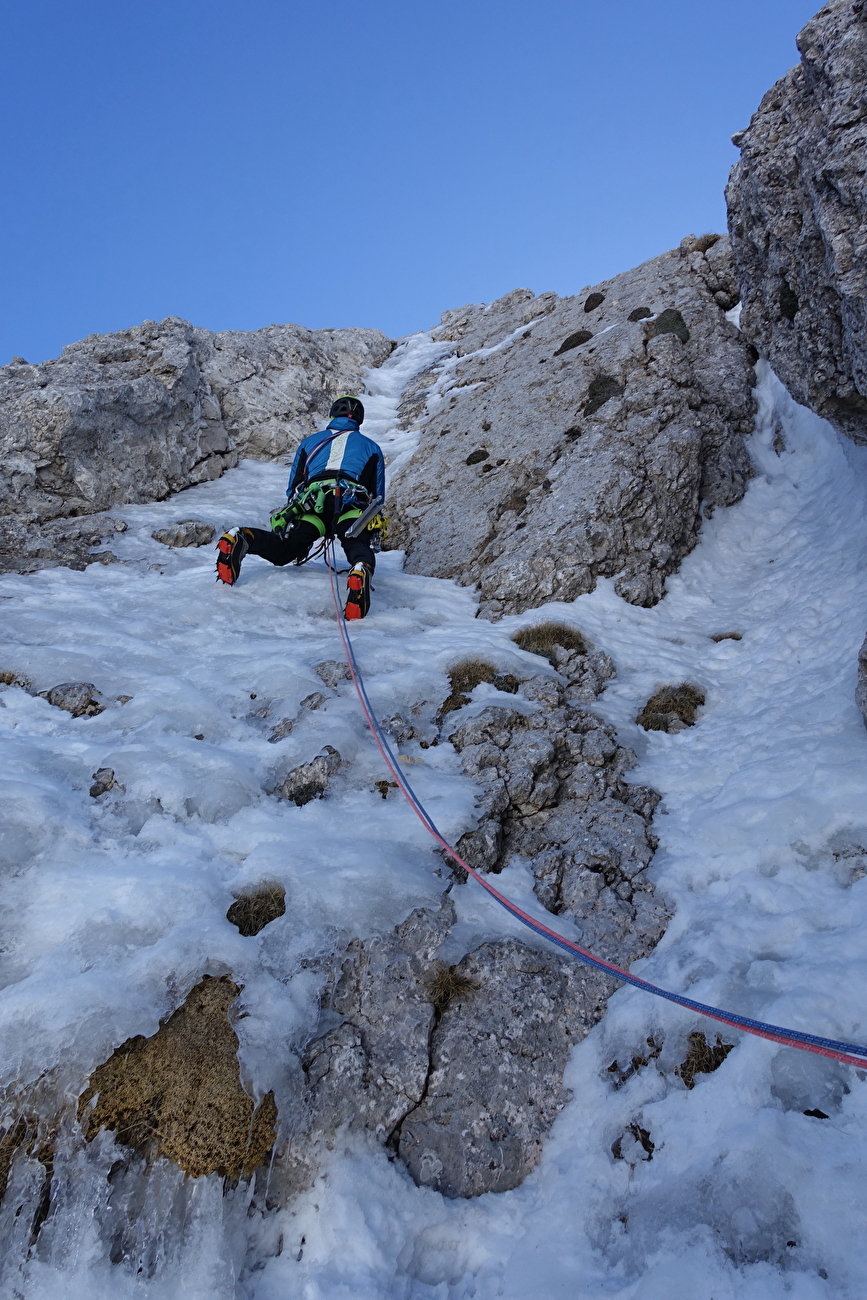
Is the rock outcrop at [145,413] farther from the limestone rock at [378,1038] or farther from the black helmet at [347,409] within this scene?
the limestone rock at [378,1038]

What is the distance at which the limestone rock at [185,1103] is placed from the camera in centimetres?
364

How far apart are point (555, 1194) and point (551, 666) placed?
21.7 ft

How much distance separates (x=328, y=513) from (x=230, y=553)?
6.59ft

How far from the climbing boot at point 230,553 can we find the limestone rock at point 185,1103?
Answer: 8.02 metres

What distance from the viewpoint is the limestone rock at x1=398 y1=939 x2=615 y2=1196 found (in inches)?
156

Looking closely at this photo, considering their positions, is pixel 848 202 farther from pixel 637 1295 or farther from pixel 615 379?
pixel 615 379

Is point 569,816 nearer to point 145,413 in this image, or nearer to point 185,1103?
point 185,1103

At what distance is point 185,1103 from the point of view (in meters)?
3.78

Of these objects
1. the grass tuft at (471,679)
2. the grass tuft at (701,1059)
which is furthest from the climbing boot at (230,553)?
the grass tuft at (701,1059)

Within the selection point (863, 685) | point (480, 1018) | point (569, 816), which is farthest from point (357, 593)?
point (480, 1018)

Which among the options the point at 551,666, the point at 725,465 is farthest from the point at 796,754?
the point at 725,465

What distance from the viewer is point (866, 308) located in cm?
697

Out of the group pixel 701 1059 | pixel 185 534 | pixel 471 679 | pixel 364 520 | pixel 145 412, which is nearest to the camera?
pixel 701 1059

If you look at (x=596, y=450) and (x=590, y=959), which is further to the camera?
(x=596, y=450)
